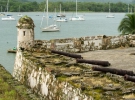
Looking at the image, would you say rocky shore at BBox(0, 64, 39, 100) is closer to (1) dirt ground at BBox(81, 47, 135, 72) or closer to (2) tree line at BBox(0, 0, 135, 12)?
(1) dirt ground at BBox(81, 47, 135, 72)

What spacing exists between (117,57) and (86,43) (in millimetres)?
3432

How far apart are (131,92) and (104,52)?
29.3ft

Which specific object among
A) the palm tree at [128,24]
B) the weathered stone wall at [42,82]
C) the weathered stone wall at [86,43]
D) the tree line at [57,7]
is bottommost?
the weathered stone wall at [42,82]

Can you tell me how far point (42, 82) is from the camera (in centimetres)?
1452

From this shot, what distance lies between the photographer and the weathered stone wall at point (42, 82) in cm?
1182

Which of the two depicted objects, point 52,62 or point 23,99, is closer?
point 23,99

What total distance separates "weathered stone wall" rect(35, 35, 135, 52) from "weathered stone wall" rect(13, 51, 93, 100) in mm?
1937

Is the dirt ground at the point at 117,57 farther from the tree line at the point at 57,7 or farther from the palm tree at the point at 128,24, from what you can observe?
the tree line at the point at 57,7

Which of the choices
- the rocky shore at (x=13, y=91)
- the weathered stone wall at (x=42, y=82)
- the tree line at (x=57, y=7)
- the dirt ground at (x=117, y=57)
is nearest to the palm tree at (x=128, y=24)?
the dirt ground at (x=117, y=57)

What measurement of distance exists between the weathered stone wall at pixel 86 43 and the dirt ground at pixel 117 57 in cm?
66

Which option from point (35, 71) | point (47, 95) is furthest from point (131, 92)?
point (35, 71)

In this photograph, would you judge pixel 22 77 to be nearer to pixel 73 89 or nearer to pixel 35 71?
pixel 35 71

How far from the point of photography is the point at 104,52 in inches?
774

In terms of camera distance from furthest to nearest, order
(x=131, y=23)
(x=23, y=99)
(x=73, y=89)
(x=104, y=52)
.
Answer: (x=131, y=23) < (x=104, y=52) < (x=23, y=99) < (x=73, y=89)
